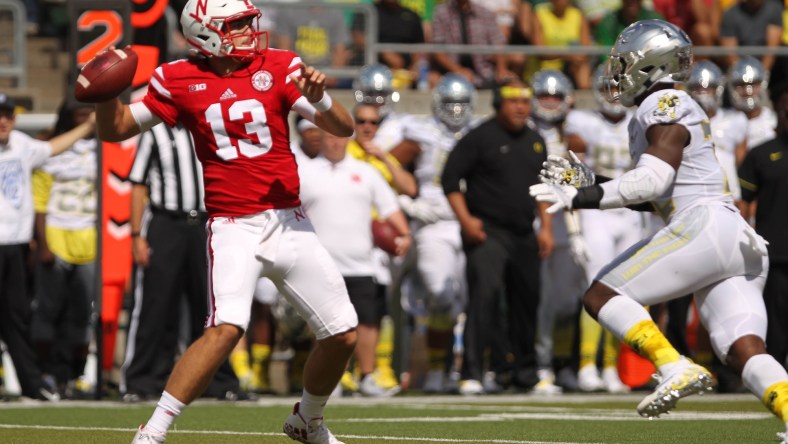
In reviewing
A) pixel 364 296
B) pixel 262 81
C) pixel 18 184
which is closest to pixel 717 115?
pixel 364 296

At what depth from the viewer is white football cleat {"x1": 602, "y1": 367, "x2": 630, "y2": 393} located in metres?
11.5

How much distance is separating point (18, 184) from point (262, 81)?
454 cm

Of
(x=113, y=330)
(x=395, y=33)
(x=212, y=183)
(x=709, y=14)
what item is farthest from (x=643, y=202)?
(x=709, y=14)

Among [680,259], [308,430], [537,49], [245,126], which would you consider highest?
[245,126]

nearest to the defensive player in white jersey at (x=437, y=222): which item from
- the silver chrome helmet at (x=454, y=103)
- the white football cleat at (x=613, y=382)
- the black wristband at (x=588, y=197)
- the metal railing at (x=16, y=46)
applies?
the silver chrome helmet at (x=454, y=103)

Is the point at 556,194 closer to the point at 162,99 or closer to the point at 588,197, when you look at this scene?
the point at 588,197

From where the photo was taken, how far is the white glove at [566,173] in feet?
21.3

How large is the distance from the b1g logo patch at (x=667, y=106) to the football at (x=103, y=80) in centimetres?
214

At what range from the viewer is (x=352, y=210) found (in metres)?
10.9

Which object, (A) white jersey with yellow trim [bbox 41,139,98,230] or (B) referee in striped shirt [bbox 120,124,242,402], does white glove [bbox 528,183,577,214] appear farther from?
(A) white jersey with yellow trim [bbox 41,139,98,230]

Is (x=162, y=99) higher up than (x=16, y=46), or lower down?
higher up

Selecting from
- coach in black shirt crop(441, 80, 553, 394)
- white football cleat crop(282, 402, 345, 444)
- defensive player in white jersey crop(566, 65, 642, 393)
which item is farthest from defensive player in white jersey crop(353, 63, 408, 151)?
white football cleat crop(282, 402, 345, 444)

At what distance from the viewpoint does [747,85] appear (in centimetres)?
1262

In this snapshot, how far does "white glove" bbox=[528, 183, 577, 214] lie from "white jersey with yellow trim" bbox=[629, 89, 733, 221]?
505mm
